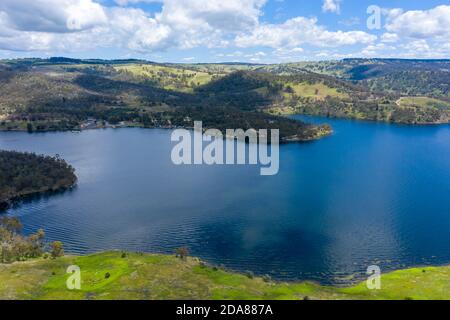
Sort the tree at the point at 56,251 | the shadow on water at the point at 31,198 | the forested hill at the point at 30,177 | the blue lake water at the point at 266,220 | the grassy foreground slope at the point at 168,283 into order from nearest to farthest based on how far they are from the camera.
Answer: the grassy foreground slope at the point at 168,283 → the tree at the point at 56,251 → the blue lake water at the point at 266,220 → the shadow on water at the point at 31,198 → the forested hill at the point at 30,177

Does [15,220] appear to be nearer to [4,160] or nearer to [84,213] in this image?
[84,213]

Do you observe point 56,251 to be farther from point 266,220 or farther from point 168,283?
point 266,220

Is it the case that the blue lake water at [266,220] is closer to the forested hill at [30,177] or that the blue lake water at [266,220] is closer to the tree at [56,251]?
the tree at [56,251]

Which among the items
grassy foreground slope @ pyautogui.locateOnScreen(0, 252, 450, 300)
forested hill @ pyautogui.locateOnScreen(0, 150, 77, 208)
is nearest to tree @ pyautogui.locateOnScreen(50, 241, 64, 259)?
grassy foreground slope @ pyautogui.locateOnScreen(0, 252, 450, 300)

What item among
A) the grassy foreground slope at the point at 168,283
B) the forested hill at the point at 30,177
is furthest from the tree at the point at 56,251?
the forested hill at the point at 30,177
